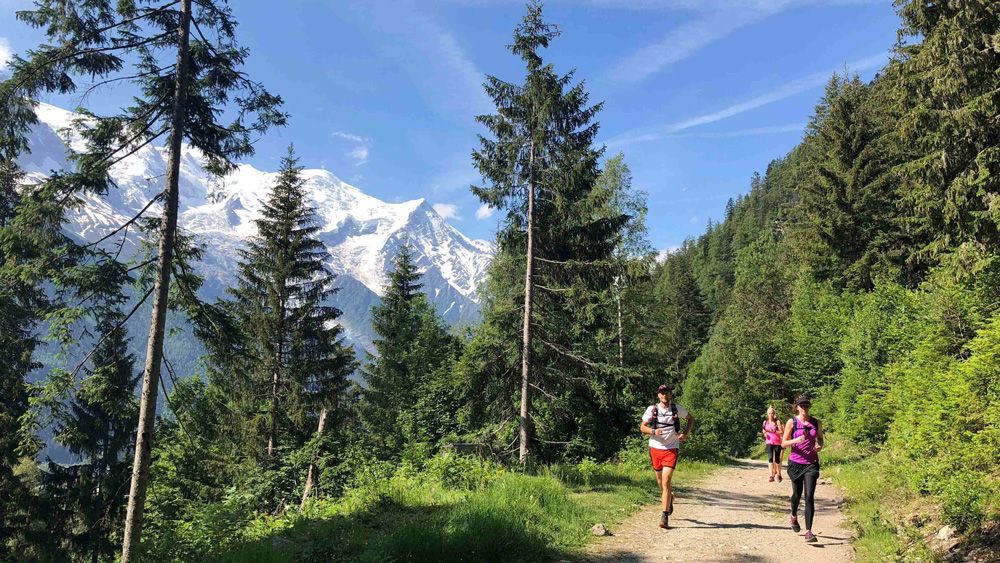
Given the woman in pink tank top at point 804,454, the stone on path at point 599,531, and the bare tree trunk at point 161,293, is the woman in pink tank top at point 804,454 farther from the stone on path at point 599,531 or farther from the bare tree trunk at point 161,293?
the bare tree trunk at point 161,293

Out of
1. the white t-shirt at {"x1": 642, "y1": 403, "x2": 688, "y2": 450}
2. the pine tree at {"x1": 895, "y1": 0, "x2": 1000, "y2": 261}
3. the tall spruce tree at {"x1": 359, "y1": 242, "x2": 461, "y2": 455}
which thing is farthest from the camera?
the tall spruce tree at {"x1": 359, "y1": 242, "x2": 461, "y2": 455}

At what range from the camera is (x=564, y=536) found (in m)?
7.03

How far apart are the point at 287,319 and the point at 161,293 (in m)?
9.68

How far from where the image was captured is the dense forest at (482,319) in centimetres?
982

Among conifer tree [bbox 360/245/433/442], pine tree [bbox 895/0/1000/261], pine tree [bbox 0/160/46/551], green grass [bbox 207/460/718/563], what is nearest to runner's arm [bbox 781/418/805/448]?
green grass [bbox 207/460/718/563]

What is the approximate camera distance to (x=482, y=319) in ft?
55.0

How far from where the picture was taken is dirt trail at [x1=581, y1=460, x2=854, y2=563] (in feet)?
21.5

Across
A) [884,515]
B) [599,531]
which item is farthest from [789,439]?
[599,531]

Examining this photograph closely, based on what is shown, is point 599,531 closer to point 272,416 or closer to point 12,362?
point 272,416

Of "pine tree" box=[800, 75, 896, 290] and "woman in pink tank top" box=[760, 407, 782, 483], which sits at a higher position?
"pine tree" box=[800, 75, 896, 290]

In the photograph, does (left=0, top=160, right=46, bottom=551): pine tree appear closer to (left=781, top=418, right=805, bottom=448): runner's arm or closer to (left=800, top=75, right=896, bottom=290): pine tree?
(left=781, top=418, right=805, bottom=448): runner's arm

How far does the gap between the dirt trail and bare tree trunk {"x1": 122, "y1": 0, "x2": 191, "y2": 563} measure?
9.02 metres

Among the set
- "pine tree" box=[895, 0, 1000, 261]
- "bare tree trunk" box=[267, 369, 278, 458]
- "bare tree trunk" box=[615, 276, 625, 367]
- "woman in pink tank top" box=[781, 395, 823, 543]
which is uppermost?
"pine tree" box=[895, 0, 1000, 261]

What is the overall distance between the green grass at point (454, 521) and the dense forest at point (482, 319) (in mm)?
171
